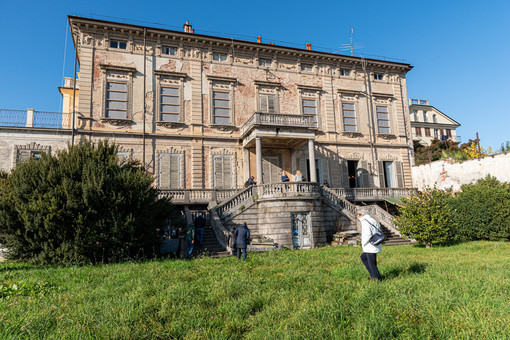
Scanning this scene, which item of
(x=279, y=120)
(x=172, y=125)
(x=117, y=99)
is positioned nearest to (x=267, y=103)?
(x=279, y=120)

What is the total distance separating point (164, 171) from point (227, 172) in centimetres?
413

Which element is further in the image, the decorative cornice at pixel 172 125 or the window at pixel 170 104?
the window at pixel 170 104

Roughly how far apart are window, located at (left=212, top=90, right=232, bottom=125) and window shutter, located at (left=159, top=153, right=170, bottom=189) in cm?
421

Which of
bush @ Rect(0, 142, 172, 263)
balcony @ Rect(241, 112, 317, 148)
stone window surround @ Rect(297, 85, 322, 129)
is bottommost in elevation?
bush @ Rect(0, 142, 172, 263)

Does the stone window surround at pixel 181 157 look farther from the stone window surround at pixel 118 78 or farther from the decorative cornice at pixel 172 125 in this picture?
the stone window surround at pixel 118 78

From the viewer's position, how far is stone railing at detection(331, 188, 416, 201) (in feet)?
68.2

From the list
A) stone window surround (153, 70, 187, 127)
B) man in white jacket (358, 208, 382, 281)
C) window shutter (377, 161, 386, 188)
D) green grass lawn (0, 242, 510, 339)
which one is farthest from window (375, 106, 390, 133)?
man in white jacket (358, 208, 382, 281)

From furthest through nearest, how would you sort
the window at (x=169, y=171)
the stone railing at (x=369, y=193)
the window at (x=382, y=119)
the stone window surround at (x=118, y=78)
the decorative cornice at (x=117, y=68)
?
the window at (x=382, y=119) < the stone railing at (x=369, y=193) < the window at (x=169, y=171) < the decorative cornice at (x=117, y=68) < the stone window surround at (x=118, y=78)

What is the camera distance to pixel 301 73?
24.0 m

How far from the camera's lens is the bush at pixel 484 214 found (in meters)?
15.2

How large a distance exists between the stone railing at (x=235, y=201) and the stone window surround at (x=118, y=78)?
886 centimetres

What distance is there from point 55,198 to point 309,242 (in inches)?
462

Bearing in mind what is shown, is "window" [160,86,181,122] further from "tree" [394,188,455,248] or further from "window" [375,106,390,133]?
"window" [375,106,390,133]

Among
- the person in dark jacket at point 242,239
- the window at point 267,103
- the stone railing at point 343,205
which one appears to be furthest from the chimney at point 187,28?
the person in dark jacket at point 242,239
